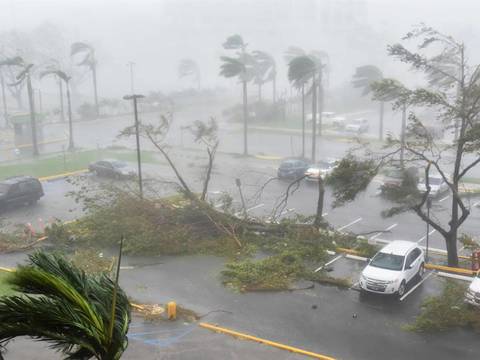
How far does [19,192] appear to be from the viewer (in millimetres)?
28828

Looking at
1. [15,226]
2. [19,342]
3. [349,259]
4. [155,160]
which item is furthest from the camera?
[155,160]

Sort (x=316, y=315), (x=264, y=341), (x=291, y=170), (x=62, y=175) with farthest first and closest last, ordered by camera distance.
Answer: (x=62, y=175) < (x=291, y=170) < (x=316, y=315) < (x=264, y=341)

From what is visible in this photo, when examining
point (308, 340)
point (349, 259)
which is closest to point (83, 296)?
point (308, 340)

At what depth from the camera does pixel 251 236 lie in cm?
2259

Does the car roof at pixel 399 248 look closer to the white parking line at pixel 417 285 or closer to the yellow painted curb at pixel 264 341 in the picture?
the white parking line at pixel 417 285

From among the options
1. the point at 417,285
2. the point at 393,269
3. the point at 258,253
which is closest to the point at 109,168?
the point at 258,253

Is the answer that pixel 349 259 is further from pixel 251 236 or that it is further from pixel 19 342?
pixel 19 342

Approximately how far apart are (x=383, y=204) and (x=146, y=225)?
42.4 ft

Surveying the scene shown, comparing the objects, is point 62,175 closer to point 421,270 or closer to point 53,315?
point 421,270

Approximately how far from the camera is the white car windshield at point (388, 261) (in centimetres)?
1781

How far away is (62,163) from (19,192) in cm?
1266

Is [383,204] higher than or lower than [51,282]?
lower

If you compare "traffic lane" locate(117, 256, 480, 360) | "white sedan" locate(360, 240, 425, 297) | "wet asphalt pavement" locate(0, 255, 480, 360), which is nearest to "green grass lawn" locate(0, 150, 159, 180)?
"traffic lane" locate(117, 256, 480, 360)

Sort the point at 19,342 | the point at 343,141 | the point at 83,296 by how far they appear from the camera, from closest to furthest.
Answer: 1. the point at 83,296
2. the point at 19,342
3. the point at 343,141
